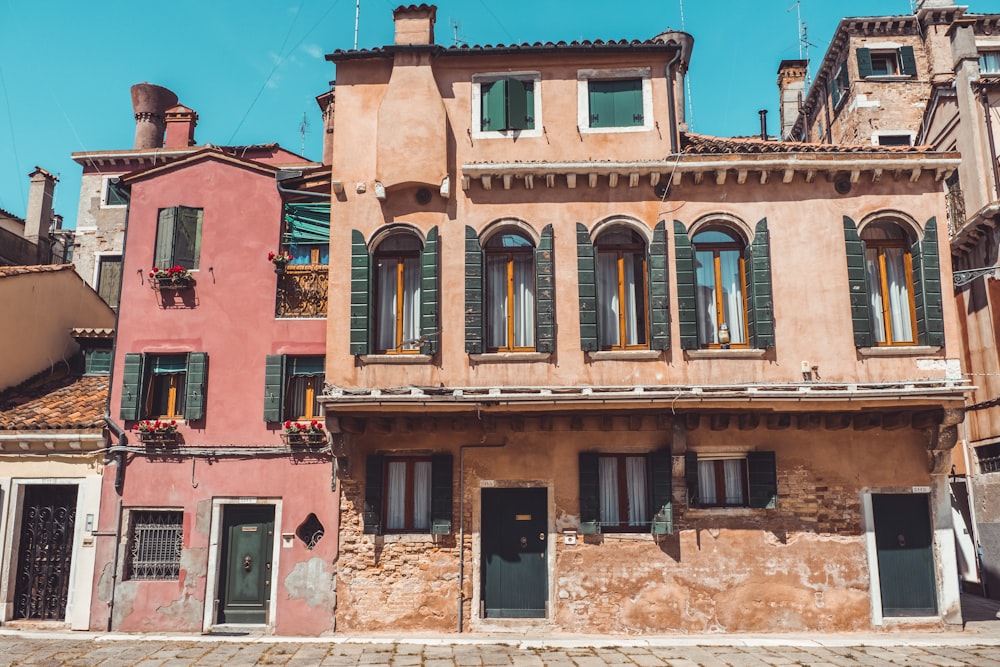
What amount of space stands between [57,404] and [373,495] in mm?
6931

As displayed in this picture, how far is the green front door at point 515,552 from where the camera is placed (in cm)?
1238

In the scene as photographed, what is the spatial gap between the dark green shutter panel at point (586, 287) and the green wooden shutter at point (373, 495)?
397cm

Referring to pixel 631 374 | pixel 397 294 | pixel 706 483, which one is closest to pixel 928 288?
pixel 706 483

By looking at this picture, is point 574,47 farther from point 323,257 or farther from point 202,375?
point 202,375

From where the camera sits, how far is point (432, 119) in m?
13.1

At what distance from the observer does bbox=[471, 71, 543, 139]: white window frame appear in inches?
523

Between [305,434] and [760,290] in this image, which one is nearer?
[760,290]

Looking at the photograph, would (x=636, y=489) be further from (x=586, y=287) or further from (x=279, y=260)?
(x=279, y=260)

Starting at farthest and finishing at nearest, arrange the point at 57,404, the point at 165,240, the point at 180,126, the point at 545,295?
the point at 180,126 → the point at 57,404 → the point at 165,240 → the point at 545,295

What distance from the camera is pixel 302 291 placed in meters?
13.7

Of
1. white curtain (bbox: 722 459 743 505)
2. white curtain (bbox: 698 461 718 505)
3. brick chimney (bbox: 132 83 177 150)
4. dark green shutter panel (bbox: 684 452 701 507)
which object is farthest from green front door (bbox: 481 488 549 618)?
brick chimney (bbox: 132 83 177 150)

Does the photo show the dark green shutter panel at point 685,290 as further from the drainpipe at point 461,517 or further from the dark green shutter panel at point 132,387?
the dark green shutter panel at point 132,387

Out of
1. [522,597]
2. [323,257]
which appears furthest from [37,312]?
[522,597]

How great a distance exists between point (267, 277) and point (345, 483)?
4051 mm
